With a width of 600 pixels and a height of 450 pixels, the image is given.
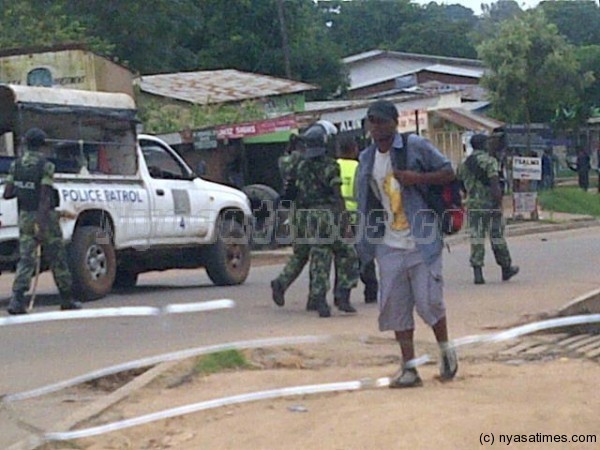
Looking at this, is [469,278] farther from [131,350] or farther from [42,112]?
[131,350]

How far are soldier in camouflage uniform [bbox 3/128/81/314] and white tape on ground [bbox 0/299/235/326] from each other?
390 mm

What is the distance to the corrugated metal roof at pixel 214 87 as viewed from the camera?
108 feet

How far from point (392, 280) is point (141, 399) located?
170cm

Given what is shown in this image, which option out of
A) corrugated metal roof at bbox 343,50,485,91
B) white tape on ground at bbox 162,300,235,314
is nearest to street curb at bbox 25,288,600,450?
white tape on ground at bbox 162,300,235,314

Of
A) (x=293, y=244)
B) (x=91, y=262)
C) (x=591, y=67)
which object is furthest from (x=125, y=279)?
(x=591, y=67)

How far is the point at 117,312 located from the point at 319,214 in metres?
2.05

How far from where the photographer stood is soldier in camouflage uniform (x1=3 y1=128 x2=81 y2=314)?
11.9 m

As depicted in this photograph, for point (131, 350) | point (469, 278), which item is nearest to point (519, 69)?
point (469, 278)

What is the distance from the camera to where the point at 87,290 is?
13.7 meters

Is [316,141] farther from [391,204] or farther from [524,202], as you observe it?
[524,202]

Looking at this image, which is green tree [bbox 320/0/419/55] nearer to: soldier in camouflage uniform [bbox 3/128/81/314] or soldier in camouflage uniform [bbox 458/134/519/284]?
soldier in camouflage uniform [bbox 458/134/519/284]

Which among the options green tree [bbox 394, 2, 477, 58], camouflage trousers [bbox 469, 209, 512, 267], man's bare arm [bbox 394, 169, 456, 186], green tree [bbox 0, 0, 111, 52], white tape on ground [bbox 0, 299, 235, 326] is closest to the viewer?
man's bare arm [bbox 394, 169, 456, 186]

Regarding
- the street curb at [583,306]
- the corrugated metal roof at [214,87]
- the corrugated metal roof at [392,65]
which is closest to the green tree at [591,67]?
the corrugated metal roof at [392,65]

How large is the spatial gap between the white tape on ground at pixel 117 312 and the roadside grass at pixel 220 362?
2192 mm
